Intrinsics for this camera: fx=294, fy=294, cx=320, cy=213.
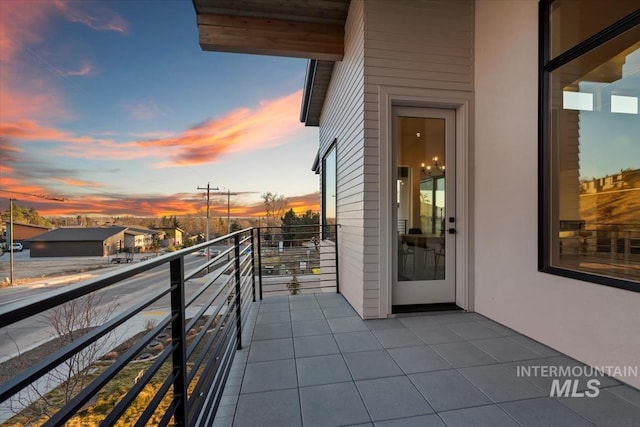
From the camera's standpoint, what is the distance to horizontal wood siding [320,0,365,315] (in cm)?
311

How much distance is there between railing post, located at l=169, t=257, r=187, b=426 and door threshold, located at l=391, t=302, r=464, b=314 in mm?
2360

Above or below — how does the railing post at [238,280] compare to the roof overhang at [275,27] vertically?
below

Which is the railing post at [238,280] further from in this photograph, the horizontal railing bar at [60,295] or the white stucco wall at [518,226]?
the white stucco wall at [518,226]

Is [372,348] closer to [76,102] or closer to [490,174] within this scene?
[490,174]

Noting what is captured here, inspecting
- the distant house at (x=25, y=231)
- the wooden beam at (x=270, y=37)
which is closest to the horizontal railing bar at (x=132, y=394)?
the wooden beam at (x=270, y=37)

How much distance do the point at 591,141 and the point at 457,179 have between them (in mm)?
1144

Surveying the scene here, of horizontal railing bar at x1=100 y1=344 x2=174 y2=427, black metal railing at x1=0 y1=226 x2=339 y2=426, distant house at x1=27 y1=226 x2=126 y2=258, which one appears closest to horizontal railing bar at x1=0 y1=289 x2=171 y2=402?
black metal railing at x1=0 y1=226 x2=339 y2=426

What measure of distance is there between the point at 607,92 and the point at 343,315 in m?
2.89

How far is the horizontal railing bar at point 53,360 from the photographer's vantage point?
44 cm

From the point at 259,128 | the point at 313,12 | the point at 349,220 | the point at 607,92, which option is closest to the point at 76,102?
the point at 259,128

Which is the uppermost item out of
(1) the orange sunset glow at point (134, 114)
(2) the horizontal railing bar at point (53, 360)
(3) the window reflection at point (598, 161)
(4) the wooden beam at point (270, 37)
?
(1) the orange sunset glow at point (134, 114)

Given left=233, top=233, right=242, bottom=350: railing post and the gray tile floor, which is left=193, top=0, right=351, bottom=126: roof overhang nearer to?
left=233, top=233, right=242, bottom=350: railing post

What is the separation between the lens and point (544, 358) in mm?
2146

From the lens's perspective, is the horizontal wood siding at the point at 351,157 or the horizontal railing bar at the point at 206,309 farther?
the horizontal wood siding at the point at 351,157
